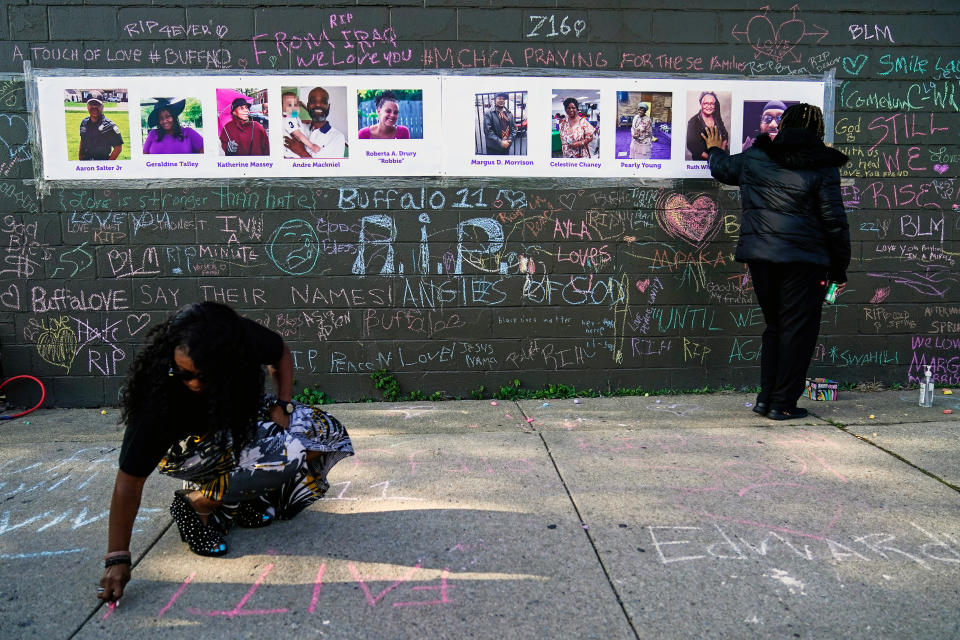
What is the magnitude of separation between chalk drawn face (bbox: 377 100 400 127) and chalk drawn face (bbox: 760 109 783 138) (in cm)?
272

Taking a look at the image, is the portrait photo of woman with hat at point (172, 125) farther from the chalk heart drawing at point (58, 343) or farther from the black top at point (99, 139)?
the chalk heart drawing at point (58, 343)

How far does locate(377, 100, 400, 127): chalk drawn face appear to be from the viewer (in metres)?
5.20

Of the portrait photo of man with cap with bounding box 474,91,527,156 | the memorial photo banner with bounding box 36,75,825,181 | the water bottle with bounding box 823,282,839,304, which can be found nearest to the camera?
the water bottle with bounding box 823,282,839,304

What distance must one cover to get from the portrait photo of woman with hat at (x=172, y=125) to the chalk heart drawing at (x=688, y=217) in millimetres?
3451

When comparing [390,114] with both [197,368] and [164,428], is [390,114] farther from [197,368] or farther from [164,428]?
[164,428]

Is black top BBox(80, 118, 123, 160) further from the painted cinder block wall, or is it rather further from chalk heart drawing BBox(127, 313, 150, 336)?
chalk heart drawing BBox(127, 313, 150, 336)

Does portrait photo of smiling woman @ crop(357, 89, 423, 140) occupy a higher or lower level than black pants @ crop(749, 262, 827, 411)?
higher

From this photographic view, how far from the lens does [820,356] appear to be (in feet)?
18.1

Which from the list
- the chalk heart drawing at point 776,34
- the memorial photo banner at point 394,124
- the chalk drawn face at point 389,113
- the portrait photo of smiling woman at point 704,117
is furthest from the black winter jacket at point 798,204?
the chalk drawn face at point 389,113

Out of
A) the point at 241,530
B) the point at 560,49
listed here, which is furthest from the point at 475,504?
the point at 560,49

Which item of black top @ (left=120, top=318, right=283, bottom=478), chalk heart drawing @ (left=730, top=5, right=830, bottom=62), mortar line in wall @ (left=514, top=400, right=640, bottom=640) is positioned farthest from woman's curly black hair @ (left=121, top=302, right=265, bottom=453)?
chalk heart drawing @ (left=730, top=5, right=830, bottom=62)

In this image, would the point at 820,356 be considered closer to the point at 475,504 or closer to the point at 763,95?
the point at 763,95

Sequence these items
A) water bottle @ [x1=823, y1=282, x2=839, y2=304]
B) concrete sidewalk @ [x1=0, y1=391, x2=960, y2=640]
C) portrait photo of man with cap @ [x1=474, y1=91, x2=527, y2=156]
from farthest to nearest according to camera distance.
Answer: portrait photo of man with cap @ [x1=474, y1=91, x2=527, y2=156]
water bottle @ [x1=823, y1=282, x2=839, y2=304]
concrete sidewalk @ [x1=0, y1=391, x2=960, y2=640]

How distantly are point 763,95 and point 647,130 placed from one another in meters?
0.91
